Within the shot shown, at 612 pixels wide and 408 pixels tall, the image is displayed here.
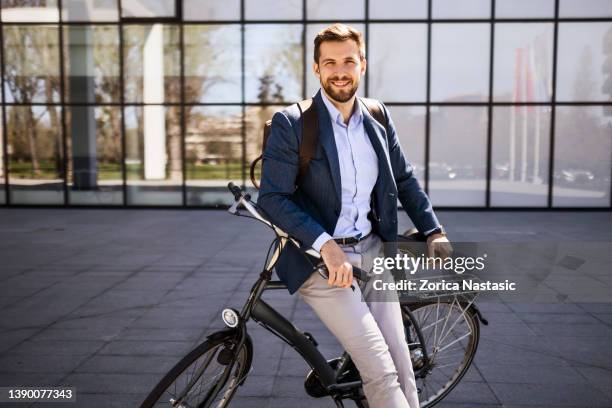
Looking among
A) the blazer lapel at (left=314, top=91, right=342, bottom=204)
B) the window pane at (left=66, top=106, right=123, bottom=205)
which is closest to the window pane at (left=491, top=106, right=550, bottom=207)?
the window pane at (left=66, top=106, right=123, bottom=205)

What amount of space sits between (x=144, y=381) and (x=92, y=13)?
13.0 metres

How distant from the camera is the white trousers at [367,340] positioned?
7.70 feet

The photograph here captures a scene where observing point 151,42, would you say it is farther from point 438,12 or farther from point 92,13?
point 438,12

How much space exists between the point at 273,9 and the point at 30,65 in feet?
20.8

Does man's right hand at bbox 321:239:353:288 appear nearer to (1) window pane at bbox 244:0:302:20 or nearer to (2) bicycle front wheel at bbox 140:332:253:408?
(2) bicycle front wheel at bbox 140:332:253:408

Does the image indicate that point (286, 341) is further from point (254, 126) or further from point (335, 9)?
point (335, 9)

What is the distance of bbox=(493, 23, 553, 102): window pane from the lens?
14023mm

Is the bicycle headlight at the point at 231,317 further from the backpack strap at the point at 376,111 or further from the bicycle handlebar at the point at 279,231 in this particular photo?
the backpack strap at the point at 376,111

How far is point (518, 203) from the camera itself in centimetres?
1424

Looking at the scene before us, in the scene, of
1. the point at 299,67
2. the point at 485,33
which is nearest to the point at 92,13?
the point at 299,67

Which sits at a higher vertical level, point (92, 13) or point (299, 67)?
point (92, 13)

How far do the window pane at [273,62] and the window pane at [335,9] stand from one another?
527mm

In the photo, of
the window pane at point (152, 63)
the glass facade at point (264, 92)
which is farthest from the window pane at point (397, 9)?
the window pane at point (152, 63)

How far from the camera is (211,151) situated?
48.3ft
